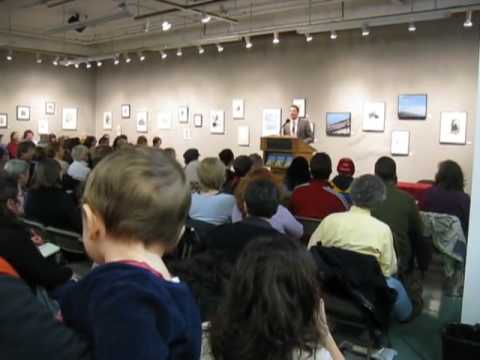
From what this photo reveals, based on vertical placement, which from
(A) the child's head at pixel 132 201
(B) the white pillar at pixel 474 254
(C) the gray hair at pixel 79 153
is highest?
(A) the child's head at pixel 132 201

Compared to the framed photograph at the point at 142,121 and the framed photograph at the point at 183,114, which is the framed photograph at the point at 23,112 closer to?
the framed photograph at the point at 142,121

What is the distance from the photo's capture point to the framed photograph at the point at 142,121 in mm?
15043

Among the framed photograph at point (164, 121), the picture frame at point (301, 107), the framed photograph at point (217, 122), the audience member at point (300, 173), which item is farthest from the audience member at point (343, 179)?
the framed photograph at point (164, 121)

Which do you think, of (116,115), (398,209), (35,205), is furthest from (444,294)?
(116,115)

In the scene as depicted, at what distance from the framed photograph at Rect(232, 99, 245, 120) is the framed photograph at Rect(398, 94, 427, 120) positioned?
13.2ft

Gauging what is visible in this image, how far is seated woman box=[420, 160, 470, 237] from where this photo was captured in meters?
5.36

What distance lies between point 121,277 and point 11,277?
19cm

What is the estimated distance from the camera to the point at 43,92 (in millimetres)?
15539

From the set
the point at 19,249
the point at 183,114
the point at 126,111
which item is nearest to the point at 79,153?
the point at 19,249

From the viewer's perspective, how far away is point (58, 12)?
39.3 feet

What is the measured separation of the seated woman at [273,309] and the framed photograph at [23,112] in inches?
590

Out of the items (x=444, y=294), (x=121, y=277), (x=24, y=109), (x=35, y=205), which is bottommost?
(x=444, y=294)

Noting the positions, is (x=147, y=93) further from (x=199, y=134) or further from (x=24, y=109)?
(x=24, y=109)

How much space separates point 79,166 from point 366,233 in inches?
176
